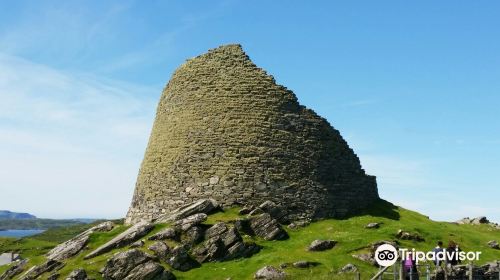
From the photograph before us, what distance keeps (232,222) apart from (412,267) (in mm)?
11175

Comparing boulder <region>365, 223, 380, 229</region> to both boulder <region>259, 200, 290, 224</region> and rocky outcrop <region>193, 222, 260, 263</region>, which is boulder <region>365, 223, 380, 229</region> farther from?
rocky outcrop <region>193, 222, 260, 263</region>

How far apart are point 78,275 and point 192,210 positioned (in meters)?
7.48

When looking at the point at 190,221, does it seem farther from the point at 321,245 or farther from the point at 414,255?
the point at 414,255

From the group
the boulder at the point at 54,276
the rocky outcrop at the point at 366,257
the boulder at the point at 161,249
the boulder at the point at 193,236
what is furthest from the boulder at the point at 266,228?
the boulder at the point at 54,276

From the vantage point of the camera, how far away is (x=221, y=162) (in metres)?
33.2

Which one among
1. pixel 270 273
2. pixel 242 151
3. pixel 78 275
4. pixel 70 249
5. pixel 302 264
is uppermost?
pixel 242 151

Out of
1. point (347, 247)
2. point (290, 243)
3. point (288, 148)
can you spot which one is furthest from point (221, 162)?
point (347, 247)

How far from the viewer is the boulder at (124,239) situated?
2822 cm

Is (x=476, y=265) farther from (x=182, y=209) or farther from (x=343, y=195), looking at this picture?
(x=182, y=209)

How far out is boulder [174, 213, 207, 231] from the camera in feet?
92.9

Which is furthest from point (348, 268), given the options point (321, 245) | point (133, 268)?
point (133, 268)

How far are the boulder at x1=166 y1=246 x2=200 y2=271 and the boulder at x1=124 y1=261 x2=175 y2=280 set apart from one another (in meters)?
0.85

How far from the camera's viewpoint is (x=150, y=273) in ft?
81.7

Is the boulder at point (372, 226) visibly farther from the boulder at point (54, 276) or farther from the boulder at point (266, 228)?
the boulder at point (54, 276)
